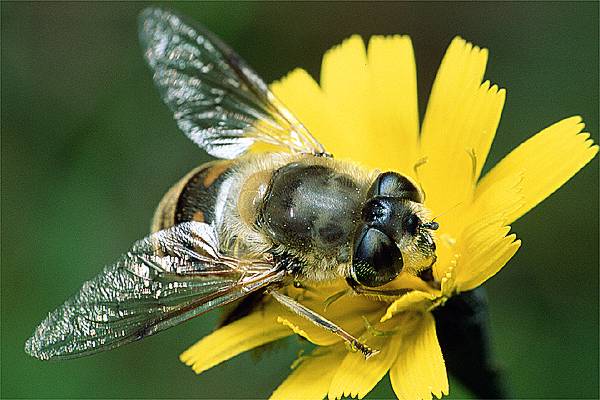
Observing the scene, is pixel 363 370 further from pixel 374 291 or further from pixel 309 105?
pixel 309 105

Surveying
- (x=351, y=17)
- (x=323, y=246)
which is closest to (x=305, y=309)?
(x=323, y=246)

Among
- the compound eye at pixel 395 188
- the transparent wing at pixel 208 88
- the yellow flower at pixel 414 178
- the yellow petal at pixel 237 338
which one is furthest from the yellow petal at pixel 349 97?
the yellow petal at pixel 237 338

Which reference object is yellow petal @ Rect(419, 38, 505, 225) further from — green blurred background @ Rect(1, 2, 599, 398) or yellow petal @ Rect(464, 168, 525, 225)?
green blurred background @ Rect(1, 2, 599, 398)

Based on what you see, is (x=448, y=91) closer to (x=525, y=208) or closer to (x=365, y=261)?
(x=525, y=208)

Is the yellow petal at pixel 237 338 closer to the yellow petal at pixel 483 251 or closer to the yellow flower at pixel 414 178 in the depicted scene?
the yellow flower at pixel 414 178

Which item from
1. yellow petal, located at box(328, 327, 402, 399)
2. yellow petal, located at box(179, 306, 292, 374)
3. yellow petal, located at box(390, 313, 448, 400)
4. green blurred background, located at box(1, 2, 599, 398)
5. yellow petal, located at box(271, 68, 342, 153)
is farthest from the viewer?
green blurred background, located at box(1, 2, 599, 398)

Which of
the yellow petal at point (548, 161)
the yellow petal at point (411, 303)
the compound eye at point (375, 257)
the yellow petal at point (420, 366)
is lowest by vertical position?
the yellow petal at point (420, 366)

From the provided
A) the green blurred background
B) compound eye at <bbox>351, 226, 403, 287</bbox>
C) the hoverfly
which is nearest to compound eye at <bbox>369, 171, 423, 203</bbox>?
the hoverfly
